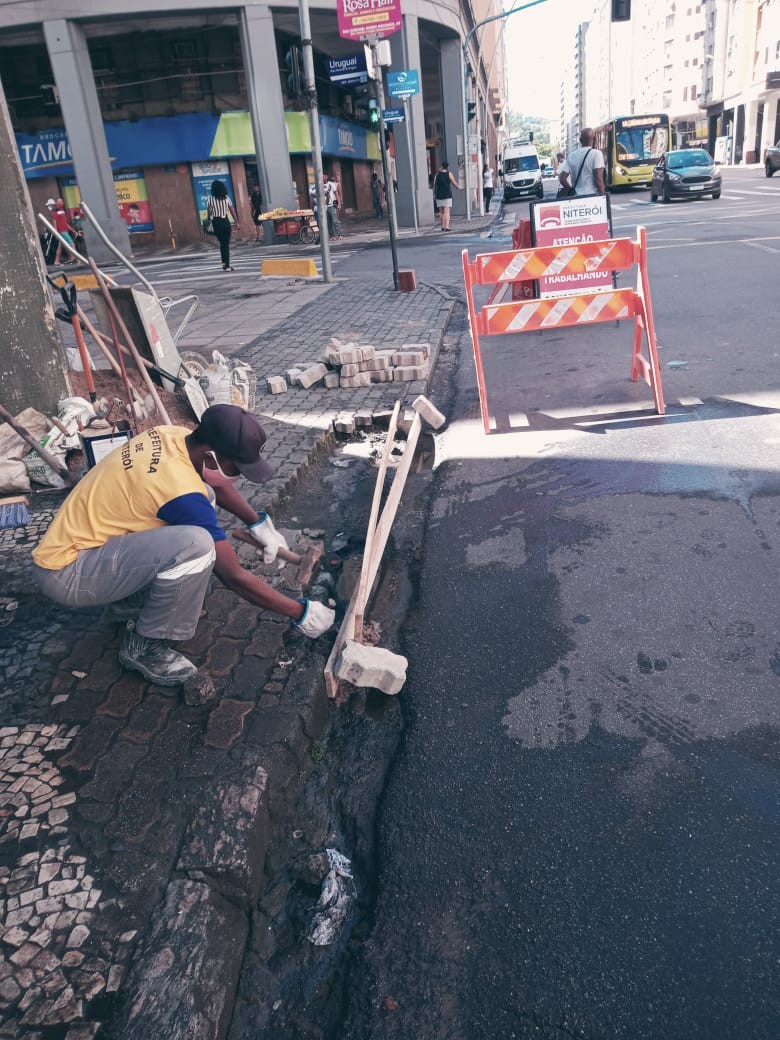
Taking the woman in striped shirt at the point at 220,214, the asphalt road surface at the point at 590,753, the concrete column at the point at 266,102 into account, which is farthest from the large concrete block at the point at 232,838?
the concrete column at the point at 266,102

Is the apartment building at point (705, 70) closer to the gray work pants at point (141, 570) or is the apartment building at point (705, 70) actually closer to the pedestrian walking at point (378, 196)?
the pedestrian walking at point (378, 196)

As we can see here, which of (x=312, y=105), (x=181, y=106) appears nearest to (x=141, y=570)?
(x=312, y=105)

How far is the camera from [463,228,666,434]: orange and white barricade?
631 centimetres

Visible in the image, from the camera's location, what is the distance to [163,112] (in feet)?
94.5

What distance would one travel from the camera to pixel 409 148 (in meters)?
26.3

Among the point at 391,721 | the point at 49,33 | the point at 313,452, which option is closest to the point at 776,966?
the point at 391,721

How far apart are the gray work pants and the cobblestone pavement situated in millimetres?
456

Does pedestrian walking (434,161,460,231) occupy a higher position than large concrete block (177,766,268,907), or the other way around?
pedestrian walking (434,161,460,231)

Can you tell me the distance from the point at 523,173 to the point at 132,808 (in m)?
39.3

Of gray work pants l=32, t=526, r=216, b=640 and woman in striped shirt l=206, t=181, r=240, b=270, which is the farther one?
woman in striped shirt l=206, t=181, r=240, b=270

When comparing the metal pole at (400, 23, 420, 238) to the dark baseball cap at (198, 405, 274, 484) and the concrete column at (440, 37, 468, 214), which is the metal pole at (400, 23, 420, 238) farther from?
the dark baseball cap at (198, 405, 274, 484)

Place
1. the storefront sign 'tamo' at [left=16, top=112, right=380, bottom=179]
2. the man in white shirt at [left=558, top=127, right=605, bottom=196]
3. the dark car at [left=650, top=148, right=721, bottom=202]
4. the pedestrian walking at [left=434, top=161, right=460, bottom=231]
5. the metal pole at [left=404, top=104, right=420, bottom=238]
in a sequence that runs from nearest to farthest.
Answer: the man in white shirt at [left=558, top=127, right=605, bottom=196]
the pedestrian walking at [left=434, top=161, right=460, bottom=231]
the dark car at [left=650, top=148, right=721, bottom=202]
the metal pole at [left=404, top=104, right=420, bottom=238]
the storefront sign 'tamo' at [left=16, top=112, right=380, bottom=179]

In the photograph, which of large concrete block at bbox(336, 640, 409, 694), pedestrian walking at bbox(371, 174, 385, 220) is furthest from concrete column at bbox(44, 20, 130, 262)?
large concrete block at bbox(336, 640, 409, 694)

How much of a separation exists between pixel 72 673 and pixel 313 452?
2915 millimetres
